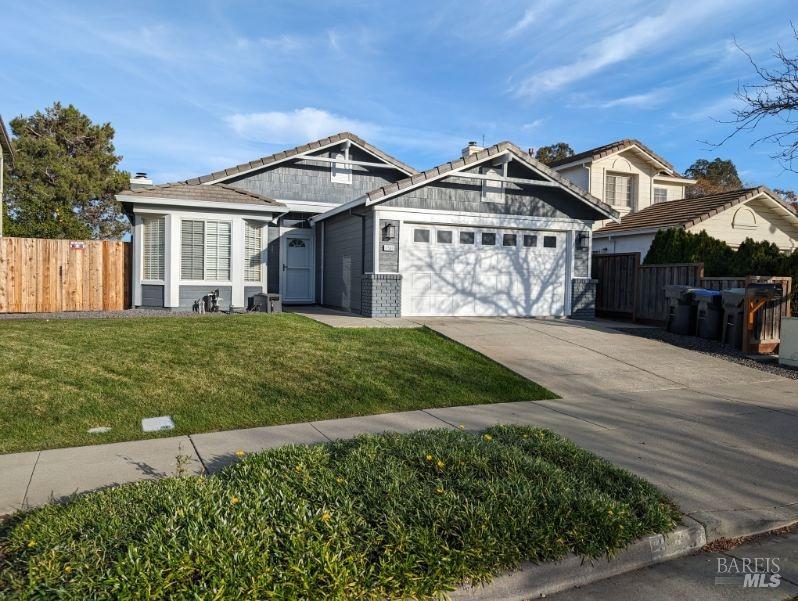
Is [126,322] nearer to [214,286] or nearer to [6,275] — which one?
[214,286]

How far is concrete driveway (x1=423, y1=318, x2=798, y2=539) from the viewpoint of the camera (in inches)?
188

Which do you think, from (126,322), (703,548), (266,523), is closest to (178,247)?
(126,322)

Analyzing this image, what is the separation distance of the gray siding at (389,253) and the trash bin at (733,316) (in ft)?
23.1

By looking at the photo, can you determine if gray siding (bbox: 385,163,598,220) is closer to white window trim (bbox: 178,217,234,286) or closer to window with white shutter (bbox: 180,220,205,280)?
white window trim (bbox: 178,217,234,286)

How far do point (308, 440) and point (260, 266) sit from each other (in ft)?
34.2

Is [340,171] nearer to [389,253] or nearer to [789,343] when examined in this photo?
[389,253]

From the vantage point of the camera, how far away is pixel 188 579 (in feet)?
9.64

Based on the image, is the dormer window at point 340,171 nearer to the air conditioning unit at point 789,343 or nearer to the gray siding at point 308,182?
the gray siding at point 308,182

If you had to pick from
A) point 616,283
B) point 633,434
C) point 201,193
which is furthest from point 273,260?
point 633,434

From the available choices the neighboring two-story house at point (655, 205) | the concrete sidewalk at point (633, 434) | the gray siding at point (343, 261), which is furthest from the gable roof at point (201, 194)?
the neighboring two-story house at point (655, 205)

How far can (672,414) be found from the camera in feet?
23.9

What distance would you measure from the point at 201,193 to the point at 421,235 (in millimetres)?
5596

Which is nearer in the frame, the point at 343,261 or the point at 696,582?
the point at 696,582

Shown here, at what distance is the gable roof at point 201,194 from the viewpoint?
14.2 metres
